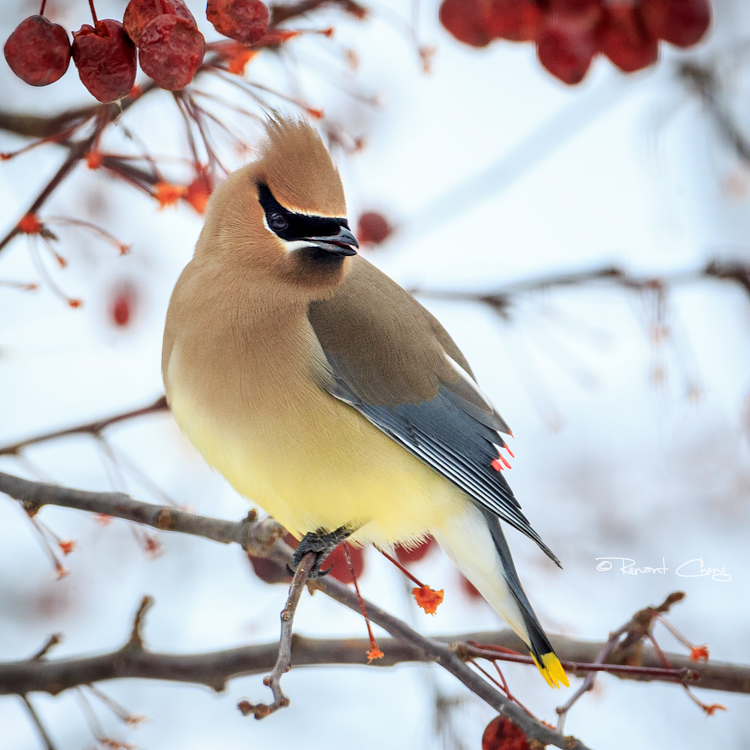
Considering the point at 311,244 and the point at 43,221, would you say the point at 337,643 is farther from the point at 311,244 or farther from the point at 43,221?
the point at 43,221

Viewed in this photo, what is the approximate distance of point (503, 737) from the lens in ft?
5.98

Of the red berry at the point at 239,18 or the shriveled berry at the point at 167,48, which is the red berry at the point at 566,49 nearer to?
the red berry at the point at 239,18

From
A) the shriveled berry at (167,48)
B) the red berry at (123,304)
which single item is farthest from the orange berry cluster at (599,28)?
the red berry at (123,304)

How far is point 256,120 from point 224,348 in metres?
0.49

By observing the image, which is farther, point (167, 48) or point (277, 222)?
point (277, 222)

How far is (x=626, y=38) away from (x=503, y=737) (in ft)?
5.03

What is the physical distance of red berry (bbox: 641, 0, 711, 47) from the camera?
6.93ft

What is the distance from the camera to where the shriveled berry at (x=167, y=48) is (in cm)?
140

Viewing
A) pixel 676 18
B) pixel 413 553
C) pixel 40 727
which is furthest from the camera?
pixel 413 553

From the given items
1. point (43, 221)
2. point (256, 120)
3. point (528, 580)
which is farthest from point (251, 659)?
point (528, 580)

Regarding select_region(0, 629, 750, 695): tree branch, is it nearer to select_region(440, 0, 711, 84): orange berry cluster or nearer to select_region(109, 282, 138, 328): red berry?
select_region(440, 0, 711, 84): orange berry cluster

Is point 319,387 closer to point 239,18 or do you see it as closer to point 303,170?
point 303,170

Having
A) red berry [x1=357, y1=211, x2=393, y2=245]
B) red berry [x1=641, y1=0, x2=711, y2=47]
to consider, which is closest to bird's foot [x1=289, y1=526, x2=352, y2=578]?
red berry [x1=357, y1=211, x2=393, y2=245]

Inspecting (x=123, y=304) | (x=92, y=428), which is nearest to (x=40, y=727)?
(x=92, y=428)
